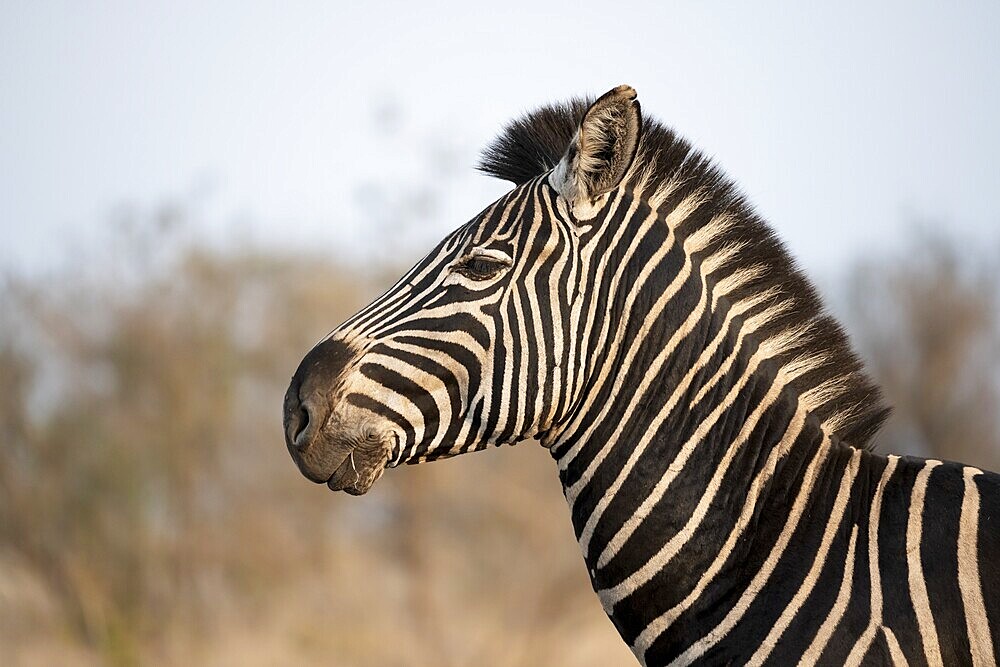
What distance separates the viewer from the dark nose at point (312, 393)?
339cm

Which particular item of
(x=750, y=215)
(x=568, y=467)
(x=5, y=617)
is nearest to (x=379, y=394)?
(x=568, y=467)

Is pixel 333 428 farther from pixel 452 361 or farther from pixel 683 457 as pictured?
pixel 683 457

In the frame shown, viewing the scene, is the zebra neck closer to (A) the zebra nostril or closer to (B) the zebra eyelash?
(B) the zebra eyelash

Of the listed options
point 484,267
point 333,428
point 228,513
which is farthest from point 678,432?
point 228,513

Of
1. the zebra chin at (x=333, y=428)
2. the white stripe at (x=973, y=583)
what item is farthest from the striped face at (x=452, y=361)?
the white stripe at (x=973, y=583)

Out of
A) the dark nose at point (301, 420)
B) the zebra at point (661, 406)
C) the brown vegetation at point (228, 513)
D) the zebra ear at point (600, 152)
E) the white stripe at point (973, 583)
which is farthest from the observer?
→ the brown vegetation at point (228, 513)

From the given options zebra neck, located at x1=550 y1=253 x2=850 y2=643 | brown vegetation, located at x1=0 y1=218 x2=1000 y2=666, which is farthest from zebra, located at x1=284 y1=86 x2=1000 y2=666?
brown vegetation, located at x1=0 y1=218 x2=1000 y2=666

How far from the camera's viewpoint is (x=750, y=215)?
3.85m

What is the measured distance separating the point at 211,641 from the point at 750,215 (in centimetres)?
1856

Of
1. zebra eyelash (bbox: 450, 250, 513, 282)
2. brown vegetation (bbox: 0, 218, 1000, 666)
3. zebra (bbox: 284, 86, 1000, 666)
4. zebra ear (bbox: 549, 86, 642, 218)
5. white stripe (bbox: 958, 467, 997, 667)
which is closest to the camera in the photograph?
white stripe (bbox: 958, 467, 997, 667)

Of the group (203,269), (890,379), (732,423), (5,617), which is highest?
(890,379)

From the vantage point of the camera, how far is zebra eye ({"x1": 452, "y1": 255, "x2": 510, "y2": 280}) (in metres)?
3.61

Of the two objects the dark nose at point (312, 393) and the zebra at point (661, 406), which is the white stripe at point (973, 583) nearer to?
the zebra at point (661, 406)

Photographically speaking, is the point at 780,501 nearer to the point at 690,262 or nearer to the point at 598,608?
the point at 690,262
